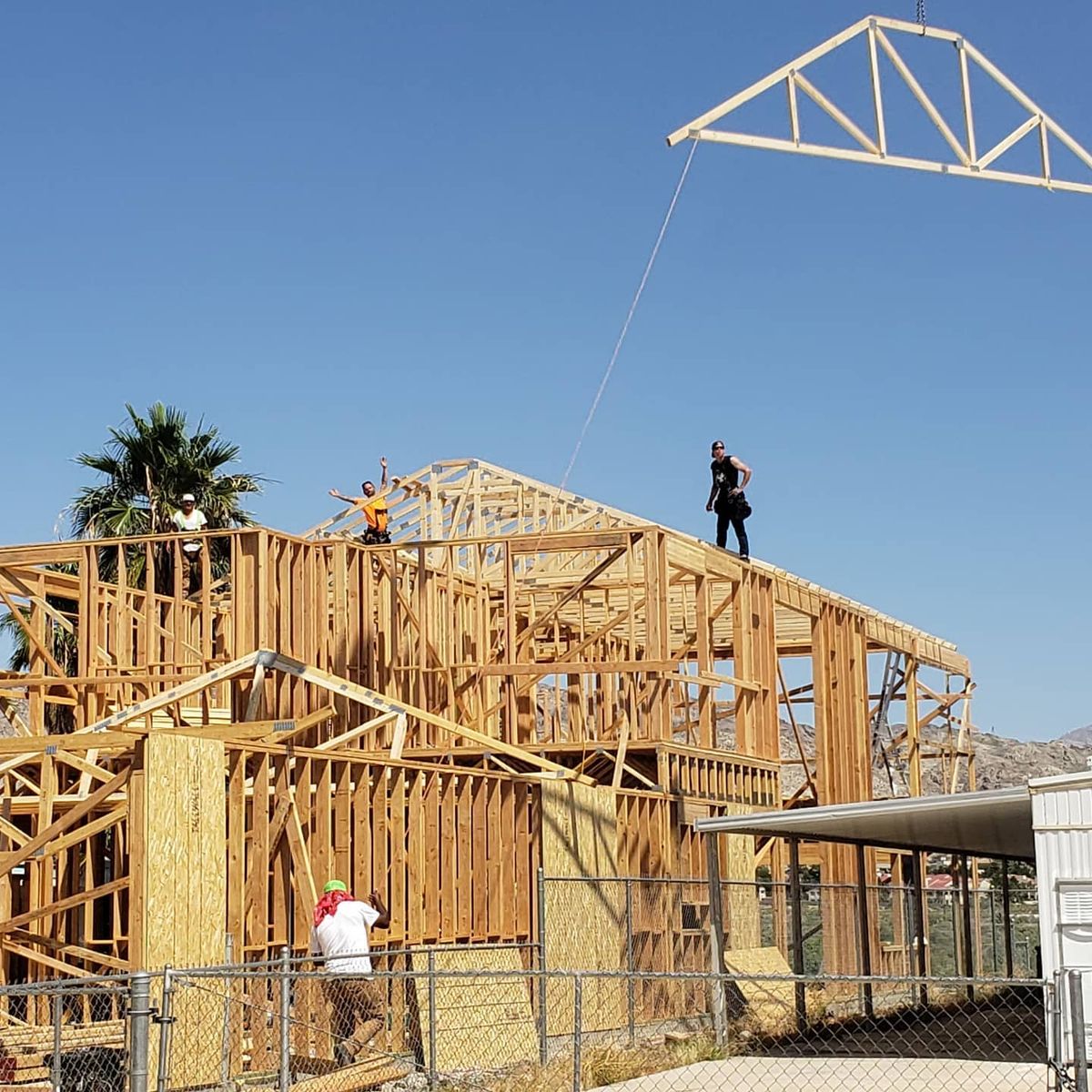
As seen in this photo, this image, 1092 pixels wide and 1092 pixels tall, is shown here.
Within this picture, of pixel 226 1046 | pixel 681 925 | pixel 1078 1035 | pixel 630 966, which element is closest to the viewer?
pixel 1078 1035

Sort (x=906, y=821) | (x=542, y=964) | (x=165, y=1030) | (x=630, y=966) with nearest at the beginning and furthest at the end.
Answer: (x=165, y=1030)
(x=542, y=964)
(x=906, y=821)
(x=630, y=966)

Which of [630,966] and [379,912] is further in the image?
[630,966]

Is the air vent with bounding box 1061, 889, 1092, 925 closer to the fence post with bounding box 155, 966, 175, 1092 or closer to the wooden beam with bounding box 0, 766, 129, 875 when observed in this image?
the fence post with bounding box 155, 966, 175, 1092

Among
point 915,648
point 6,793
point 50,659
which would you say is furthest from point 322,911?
point 915,648

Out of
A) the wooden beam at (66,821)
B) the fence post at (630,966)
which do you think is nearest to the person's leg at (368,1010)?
the wooden beam at (66,821)

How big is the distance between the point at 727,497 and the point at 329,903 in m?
11.4

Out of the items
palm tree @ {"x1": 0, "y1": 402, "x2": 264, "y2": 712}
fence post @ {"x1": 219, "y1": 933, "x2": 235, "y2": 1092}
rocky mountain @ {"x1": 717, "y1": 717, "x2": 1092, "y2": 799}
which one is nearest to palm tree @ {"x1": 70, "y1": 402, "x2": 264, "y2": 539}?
palm tree @ {"x1": 0, "y1": 402, "x2": 264, "y2": 712}

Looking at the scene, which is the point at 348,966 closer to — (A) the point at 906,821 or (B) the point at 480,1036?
(B) the point at 480,1036

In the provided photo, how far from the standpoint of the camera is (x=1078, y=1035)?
10.9m

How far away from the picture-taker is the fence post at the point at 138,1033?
11.1m

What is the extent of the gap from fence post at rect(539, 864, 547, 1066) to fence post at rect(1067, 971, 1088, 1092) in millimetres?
6702

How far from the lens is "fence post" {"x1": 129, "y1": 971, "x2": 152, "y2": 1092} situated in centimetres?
1112

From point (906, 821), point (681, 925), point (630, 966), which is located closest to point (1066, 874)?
point (906, 821)

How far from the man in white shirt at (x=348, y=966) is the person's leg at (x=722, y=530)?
1057 centimetres
